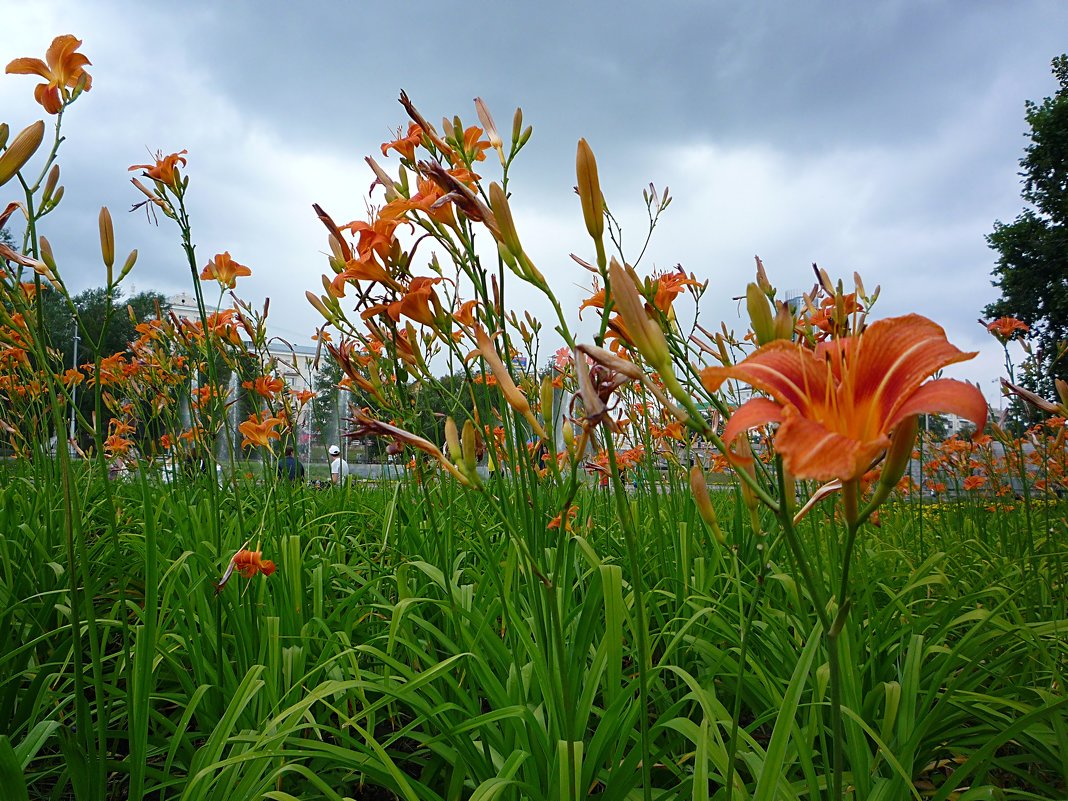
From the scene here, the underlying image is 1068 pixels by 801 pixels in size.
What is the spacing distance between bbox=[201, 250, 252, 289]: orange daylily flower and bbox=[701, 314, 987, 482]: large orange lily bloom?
2.04 m

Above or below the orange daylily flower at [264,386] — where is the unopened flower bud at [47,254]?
above

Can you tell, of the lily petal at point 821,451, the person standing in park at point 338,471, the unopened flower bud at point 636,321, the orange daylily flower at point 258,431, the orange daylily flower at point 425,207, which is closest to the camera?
the lily petal at point 821,451

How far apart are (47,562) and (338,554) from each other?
1.02 meters

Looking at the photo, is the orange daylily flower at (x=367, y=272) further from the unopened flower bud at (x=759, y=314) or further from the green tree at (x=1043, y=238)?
the green tree at (x=1043, y=238)

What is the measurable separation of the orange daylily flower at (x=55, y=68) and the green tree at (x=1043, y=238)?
63.6 feet

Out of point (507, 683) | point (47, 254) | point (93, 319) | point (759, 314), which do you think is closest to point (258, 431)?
point (47, 254)

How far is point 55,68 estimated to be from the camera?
52.6 inches

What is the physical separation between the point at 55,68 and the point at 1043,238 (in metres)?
20.9

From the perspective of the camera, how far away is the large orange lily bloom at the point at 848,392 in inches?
21.1

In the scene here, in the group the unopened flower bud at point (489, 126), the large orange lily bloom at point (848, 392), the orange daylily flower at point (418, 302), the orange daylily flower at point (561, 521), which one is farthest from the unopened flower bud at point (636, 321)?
the unopened flower bud at point (489, 126)

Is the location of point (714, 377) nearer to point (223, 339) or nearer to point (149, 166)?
point (149, 166)

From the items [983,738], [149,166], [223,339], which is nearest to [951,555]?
[983,738]

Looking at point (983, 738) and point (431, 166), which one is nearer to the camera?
point (431, 166)

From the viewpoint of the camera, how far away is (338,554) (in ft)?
8.50
